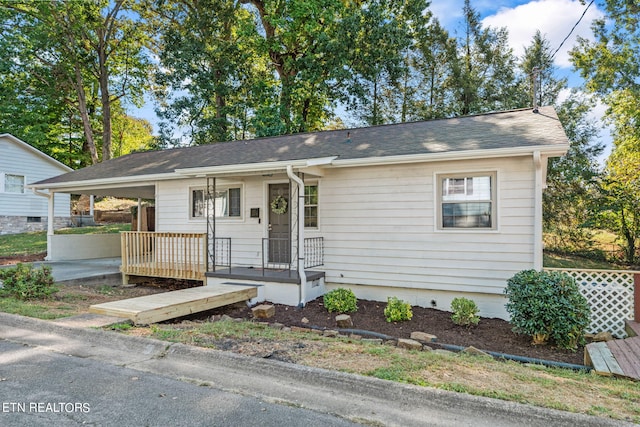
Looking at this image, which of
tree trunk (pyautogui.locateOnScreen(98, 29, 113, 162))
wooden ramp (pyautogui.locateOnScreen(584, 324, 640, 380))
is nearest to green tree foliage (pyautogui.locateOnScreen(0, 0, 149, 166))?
tree trunk (pyautogui.locateOnScreen(98, 29, 113, 162))

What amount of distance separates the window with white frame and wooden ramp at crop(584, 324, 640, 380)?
23521mm

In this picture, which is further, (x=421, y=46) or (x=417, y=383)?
(x=421, y=46)

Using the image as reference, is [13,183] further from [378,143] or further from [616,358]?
[616,358]

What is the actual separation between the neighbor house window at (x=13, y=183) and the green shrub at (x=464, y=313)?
71.3 feet

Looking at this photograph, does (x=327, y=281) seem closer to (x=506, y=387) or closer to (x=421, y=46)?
(x=506, y=387)

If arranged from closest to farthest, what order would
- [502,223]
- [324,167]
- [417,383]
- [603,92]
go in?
[417,383] → [502,223] → [324,167] → [603,92]

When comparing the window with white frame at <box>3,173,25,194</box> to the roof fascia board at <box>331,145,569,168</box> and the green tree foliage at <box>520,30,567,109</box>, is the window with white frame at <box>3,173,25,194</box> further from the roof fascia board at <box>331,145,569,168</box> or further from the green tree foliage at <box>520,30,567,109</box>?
the green tree foliage at <box>520,30,567,109</box>

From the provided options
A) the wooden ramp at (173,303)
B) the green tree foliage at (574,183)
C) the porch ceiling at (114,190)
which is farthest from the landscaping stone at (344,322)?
the green tree foliage at (574,183)

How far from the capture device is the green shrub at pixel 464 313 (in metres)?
6.03

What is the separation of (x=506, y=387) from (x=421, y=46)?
782 inches

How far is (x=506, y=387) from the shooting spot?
319 cm

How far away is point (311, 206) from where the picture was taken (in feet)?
26.9

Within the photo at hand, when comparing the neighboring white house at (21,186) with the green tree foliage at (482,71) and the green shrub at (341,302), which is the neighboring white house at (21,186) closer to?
the green shrub at (341,302)

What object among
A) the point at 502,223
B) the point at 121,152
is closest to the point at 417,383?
the point at 502,223
